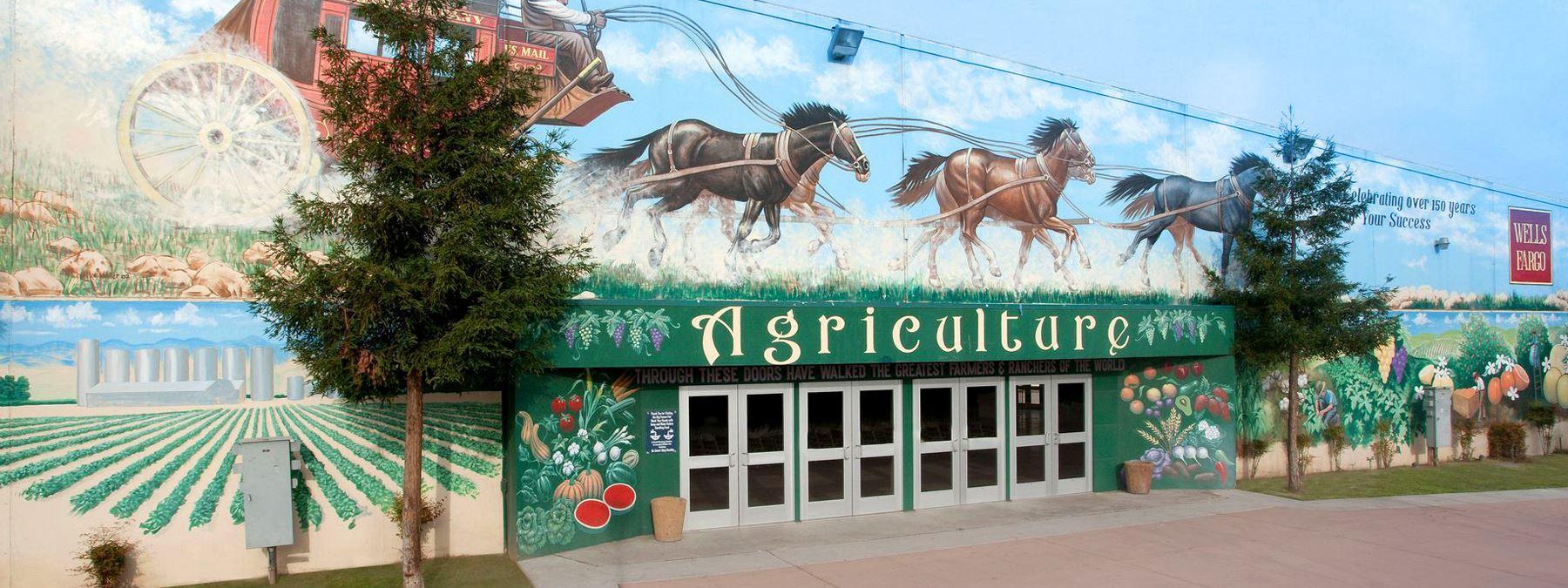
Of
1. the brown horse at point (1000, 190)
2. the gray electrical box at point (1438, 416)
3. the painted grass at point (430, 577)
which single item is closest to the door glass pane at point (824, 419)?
the brown horse at point (1000, 190)

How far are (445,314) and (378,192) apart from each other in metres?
1.28

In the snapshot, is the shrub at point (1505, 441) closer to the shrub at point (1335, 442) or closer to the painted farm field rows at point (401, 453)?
the shrub at point (1335, 442)

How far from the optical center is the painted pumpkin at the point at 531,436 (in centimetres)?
1088

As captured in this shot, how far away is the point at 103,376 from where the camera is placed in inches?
382

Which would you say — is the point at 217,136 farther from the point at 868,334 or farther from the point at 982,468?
the point at 982,468

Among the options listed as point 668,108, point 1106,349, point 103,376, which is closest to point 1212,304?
point 1106,349

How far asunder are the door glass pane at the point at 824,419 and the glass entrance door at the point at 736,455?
0.31 metres

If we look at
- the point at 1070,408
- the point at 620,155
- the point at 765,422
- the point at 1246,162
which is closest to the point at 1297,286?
the point at 1246,162

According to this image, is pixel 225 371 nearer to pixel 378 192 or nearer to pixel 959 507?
pixel 378 192

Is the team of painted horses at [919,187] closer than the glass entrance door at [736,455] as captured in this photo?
Yes

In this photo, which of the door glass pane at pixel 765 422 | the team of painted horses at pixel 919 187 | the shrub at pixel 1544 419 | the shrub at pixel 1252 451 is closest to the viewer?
the team of painted horses at pixel 919 187

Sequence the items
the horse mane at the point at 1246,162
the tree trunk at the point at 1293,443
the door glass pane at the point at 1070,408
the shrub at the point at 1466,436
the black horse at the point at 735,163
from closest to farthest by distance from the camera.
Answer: the black horse at the point at 735,163 → the door glass pane at the point at 1070,408 → the tree trunk at the point at 1293,443 → the horse mane at the point at 1246,162 → the shrub at the point at 1466,436

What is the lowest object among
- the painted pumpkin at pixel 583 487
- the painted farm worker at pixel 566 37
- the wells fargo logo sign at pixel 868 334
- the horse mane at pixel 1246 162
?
the painted pumpkin at pixel 583 487

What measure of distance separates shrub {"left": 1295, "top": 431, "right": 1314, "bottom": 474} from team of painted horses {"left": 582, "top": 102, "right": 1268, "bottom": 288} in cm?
377
